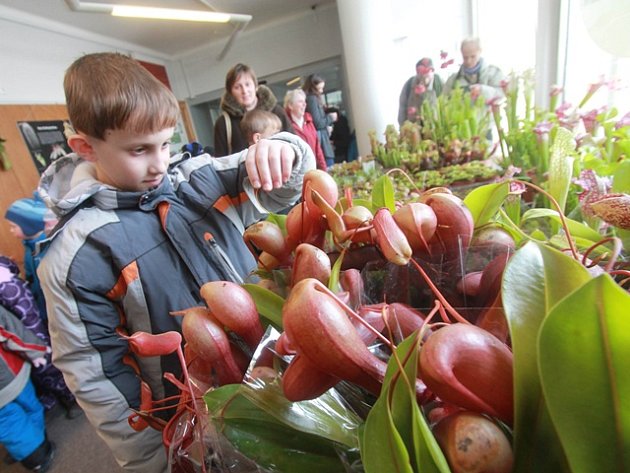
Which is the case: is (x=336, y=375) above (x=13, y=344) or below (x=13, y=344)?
above

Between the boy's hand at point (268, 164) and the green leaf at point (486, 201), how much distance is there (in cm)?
32

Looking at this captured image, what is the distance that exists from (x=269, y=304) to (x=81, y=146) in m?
0.71

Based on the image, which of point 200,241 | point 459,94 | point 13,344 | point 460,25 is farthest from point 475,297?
point 460,25

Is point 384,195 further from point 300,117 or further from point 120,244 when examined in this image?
point 300,117

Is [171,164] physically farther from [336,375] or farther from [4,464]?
[4,464]

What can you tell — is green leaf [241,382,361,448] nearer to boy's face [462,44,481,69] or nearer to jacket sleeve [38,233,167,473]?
jacket sleeve [38,233,167,473]

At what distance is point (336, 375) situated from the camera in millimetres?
211

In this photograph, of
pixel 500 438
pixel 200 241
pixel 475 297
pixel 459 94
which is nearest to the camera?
pixel 500 438

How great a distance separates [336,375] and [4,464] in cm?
232

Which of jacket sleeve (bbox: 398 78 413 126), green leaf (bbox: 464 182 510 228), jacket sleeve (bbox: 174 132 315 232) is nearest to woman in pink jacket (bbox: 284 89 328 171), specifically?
jacket sleeve (bbox: 398 78 413 126)

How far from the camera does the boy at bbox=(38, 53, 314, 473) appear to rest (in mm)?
715

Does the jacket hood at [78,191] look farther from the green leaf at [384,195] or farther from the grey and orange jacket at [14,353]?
the grey and orange jacket at [14,353]

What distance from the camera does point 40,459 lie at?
1.53 metres

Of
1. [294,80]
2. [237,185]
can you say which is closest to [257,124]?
[237,185]
